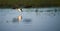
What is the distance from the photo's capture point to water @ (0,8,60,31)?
886 millimetres

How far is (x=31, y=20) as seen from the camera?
90 cm

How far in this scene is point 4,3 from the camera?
3.06ft

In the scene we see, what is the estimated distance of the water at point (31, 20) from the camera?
89 cm

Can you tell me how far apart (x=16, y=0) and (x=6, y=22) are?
0.24 metres

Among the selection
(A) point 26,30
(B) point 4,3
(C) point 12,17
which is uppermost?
(B) point 4,3

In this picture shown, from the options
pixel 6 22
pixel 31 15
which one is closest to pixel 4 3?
pixel 6 22

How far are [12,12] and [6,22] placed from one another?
0.12 m

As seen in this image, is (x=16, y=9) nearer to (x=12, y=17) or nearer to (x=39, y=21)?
(x=12, y=17)

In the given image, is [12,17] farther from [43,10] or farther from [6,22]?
[43,10]

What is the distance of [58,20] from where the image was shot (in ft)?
2.91

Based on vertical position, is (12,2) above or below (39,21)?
above

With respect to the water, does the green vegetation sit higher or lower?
higher

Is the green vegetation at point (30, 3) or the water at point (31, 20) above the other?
the green vegetation at point (30, 3)

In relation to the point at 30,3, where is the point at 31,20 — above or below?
below
